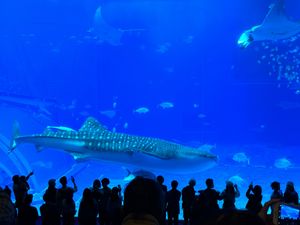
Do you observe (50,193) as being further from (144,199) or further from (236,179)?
(236,179)

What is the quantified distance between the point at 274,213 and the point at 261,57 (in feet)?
113

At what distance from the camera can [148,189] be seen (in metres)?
1.13

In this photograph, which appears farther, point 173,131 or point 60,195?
point 173,131

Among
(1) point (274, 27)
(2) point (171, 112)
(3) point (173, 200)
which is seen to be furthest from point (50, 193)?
(2) point (171, 112)

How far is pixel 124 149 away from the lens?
7.65 metres

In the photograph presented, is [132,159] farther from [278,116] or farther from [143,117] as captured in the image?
[143,117]

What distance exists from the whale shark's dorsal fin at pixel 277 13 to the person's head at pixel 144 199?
11.8 m

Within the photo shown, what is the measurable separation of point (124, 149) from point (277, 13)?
24.4 feet

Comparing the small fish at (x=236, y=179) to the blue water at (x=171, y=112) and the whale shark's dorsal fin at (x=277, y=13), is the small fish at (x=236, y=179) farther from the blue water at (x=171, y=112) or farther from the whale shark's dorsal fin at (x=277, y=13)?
the whale shark's dorsal fin at (x=277, y=13)

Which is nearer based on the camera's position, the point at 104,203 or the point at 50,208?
the point at 50,208

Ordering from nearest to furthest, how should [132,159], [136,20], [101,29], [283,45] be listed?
[132,159]
[101,29]
[283,45]
[136,20]

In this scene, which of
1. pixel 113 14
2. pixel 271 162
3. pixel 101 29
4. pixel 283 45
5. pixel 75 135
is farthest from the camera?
pixel 113 14

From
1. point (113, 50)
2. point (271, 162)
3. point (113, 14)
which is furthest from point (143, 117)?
point (271, 162)

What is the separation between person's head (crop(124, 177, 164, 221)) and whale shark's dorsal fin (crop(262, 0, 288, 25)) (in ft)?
38.8
